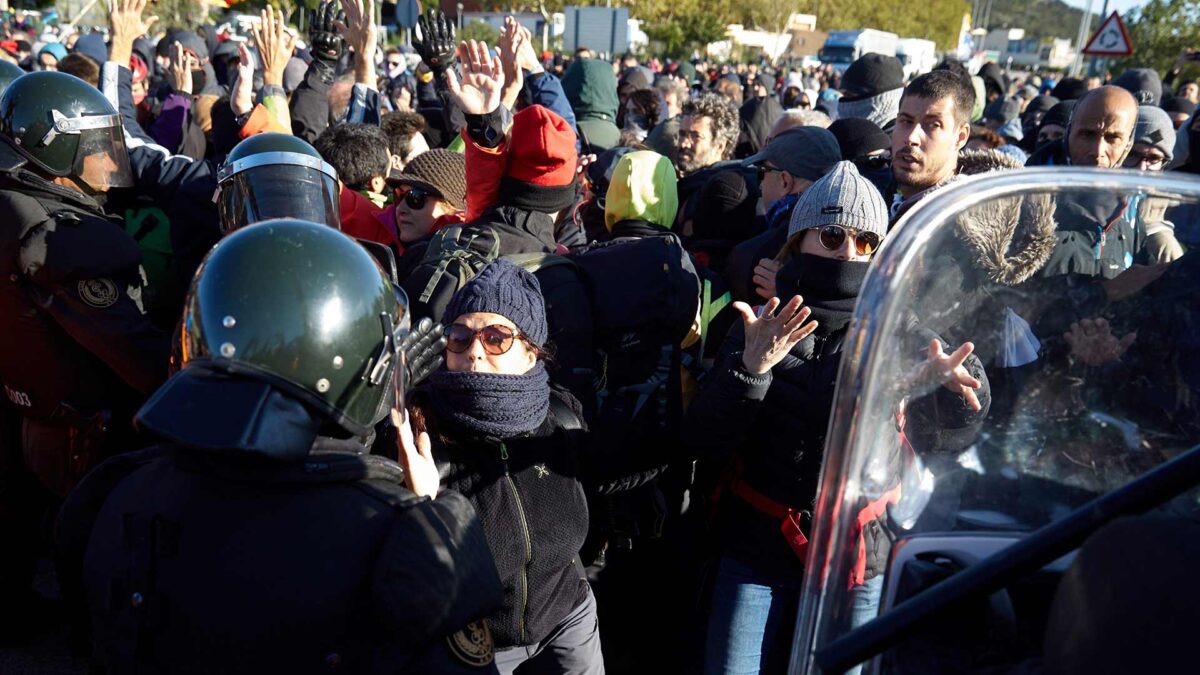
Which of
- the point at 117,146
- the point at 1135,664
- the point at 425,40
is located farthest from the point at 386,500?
the point at 425,40

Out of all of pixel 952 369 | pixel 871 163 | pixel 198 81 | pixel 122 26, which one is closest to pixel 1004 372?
pixel 952 369

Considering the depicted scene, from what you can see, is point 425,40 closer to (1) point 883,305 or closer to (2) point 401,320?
(2) point 401,320

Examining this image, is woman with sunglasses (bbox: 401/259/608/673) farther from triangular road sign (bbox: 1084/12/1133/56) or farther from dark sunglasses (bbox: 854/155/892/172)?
triangular road sign (bbox: 1084/12/1133/56)

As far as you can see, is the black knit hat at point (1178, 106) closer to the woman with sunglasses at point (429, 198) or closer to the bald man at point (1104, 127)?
the bald man at point (1104, 127)

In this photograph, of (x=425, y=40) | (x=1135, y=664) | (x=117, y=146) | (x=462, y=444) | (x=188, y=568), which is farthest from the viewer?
(x=425, y=40)

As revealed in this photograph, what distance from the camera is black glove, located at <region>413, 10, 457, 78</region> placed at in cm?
471

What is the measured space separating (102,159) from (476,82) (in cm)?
130

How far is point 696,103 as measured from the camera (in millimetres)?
5023

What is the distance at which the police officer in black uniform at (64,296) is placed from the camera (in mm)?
2773

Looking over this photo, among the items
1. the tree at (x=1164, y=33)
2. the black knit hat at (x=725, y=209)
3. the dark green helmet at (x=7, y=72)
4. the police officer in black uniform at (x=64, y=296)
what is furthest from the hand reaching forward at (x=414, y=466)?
the tree at (x=1164, y=33)

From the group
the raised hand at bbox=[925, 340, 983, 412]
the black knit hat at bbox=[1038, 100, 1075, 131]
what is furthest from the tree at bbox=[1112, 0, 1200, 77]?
the raised hand at bbox=[925, 340, 983, 412]

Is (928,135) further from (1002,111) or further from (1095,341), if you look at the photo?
(1002,111)

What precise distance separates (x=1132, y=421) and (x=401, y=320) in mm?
1292

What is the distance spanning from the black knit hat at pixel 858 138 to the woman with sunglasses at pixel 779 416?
2051 mm
